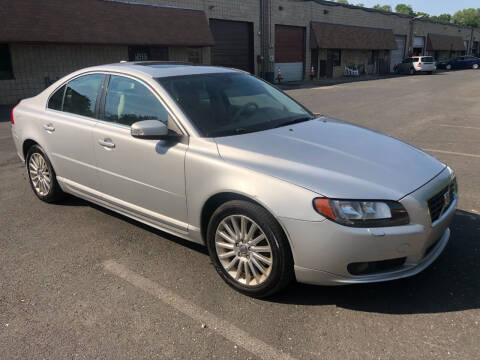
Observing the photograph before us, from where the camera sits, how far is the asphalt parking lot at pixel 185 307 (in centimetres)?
A: 260

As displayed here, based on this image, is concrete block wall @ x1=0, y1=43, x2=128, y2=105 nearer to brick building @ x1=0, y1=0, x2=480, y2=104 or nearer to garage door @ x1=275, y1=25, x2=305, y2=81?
brick building @ x1=0, y1=0, x2=480, y2=104

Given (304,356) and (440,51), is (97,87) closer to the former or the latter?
(304,356)

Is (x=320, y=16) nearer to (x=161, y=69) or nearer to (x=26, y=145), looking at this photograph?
(x=26, y=145)

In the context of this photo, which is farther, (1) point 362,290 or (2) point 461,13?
(2) point 461,13

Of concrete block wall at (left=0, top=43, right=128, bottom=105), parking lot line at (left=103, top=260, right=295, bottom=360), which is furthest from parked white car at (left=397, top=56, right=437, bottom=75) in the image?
parking lot line at (left=103, top=260, right=295, bottom=360)

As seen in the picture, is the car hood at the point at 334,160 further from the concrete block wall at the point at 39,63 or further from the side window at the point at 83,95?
the concrete block wall at the point at 39,63

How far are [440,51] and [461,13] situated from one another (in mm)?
107755

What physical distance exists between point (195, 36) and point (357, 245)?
76.2 feet

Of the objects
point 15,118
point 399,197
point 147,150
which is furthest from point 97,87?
point 399,197

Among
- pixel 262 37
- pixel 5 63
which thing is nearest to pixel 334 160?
pixel 5 63

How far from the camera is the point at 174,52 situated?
966 inches

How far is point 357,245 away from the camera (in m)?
2.67

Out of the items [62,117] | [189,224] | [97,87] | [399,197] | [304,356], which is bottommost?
[304,356]

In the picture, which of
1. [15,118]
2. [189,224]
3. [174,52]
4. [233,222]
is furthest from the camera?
[174,52]
